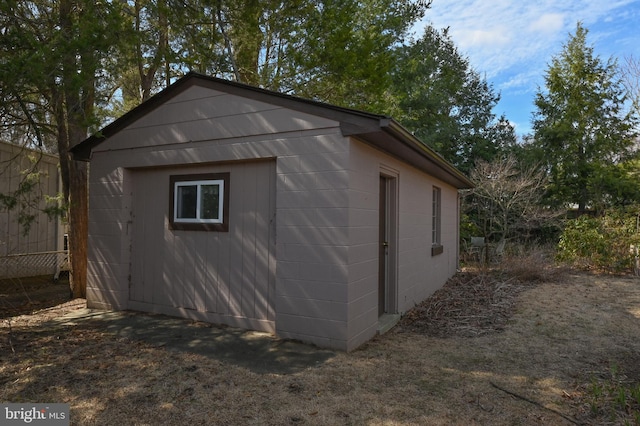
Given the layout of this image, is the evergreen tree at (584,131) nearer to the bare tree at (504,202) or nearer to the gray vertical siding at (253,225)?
the bare tree at (504,202)

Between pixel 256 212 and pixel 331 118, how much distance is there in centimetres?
157

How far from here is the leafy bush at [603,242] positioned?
11.4m

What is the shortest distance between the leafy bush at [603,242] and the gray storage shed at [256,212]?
302 inches

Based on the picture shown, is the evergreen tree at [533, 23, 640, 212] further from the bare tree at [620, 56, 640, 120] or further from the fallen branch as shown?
the fallen branch

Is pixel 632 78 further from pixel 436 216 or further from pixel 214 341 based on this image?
pixel 214 341

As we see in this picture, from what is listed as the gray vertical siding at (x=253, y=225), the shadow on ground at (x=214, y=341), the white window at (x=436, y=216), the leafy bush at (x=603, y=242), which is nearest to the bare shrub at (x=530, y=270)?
the leafy bush at (x=603, y=242)

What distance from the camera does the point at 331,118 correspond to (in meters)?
4.55

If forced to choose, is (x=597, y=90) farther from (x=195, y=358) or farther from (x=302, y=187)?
(x=195, y=358)

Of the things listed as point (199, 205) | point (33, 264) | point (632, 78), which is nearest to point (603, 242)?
point (632, 78)

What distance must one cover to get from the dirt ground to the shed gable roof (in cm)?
251

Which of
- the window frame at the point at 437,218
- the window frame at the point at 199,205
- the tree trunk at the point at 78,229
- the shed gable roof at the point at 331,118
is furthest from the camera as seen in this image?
the window frame at the point at 437,218

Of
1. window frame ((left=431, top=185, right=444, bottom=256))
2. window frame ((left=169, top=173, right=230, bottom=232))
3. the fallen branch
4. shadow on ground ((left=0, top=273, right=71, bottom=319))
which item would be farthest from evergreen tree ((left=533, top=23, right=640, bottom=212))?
shadow on ground ((left=0, top=273, right=71, bottom=319))

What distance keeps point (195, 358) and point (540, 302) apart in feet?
20.8

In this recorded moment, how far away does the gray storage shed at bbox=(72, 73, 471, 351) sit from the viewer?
459 centimetres
